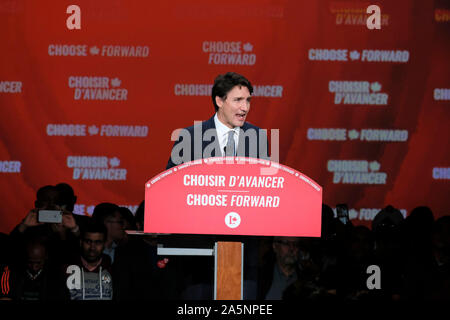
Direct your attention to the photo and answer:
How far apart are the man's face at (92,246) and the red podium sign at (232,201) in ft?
5.69

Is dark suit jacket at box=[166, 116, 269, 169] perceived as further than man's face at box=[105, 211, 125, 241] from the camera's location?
No

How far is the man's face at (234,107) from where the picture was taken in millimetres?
2873

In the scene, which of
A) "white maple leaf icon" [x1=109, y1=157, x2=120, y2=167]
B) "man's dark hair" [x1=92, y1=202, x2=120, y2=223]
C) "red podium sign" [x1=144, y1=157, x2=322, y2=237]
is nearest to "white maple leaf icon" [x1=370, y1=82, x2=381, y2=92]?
"white maple leaf icon" [x1=109, y1=157, x2=120, y2=167]

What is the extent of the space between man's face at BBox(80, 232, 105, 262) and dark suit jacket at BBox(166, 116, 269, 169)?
122 cm

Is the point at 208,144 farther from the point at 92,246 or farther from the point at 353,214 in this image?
the point at 353,214

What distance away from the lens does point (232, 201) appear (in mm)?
2283

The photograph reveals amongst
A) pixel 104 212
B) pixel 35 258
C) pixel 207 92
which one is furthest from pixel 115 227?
pixel 207 92

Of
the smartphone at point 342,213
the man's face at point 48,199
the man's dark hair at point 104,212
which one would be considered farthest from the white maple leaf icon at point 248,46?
the man's face at point 48,199

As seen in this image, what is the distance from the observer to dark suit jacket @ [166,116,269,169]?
2.68 metres

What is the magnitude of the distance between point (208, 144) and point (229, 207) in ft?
2.02

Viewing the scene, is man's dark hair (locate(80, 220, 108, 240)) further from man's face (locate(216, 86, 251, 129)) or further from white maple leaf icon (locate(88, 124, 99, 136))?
white maple leaf icon (locate(88, 124, 99, 136))
